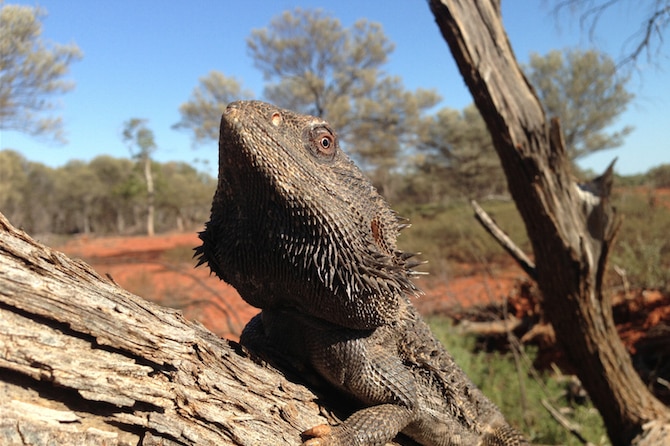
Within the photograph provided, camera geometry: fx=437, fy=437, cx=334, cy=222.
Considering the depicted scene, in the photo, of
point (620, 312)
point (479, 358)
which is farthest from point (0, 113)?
point (620, 312)

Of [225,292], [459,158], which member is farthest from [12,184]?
[459,158]

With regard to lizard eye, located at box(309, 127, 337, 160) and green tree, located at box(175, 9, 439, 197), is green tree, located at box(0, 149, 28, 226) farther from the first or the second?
lizard eye, located at box(309, 127, 337, 160)

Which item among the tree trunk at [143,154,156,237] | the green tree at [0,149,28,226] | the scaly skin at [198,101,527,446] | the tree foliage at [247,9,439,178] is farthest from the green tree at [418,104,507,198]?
the scaly skin at [198,101,527,446]

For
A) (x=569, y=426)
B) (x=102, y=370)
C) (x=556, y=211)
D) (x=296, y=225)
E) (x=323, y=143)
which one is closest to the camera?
(x=102, y=370)

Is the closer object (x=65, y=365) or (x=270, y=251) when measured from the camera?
(x=65, y=365)

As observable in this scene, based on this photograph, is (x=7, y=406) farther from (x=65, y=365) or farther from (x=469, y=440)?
(x=469, y=440)

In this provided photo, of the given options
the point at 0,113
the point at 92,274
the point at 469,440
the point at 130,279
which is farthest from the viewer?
the point at 0,113

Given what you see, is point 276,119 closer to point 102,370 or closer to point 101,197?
point 102,370

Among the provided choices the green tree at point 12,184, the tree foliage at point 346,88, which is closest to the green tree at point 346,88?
the tree foliage at point 346,88

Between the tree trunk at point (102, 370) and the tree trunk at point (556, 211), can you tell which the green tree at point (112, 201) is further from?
the tree trunk at point (102, 370)
